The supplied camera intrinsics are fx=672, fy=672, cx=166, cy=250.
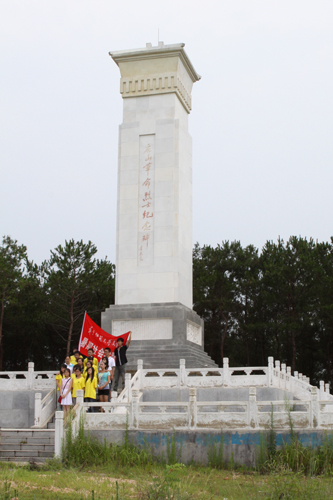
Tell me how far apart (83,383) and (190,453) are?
8.86ft

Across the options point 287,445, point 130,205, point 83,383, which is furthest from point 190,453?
point 130,205

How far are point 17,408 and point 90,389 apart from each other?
3.08 meters

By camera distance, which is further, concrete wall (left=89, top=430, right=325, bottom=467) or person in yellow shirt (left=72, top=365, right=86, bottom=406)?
person in yellow shirt (left=72, top=365, right=86, bottom=406)

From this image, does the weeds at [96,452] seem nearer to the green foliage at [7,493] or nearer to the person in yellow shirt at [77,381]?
the person in yellow shirt at [77,381]

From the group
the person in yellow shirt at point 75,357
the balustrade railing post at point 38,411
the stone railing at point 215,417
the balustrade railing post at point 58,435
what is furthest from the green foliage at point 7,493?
the person in yellow shirt at point 75,357

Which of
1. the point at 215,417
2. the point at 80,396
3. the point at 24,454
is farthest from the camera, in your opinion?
the point at 80,396

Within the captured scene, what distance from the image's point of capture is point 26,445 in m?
10.4

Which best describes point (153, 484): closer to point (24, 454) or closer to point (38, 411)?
point (24, 454)

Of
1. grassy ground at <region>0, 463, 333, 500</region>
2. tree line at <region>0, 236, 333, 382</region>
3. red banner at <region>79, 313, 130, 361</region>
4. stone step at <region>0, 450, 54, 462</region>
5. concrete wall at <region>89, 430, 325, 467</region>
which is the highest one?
tree line at <region>0, 236, 333, 382</region>

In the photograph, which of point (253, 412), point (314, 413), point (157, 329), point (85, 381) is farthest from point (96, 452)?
point (157, 329)

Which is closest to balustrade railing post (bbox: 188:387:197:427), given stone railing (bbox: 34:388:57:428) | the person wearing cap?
stone railing (bbox: 34:388:57:428)

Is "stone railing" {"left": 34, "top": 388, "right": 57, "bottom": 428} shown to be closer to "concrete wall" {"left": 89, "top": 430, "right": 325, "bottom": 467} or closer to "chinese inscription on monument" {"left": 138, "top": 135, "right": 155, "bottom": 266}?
A: "concrete wall" {"left": 89, "top": 430, "right": 325, "bottom": 467}

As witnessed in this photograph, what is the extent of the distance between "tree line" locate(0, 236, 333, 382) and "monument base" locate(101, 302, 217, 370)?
29.5 ft

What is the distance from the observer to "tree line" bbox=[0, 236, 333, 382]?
86.4ft
